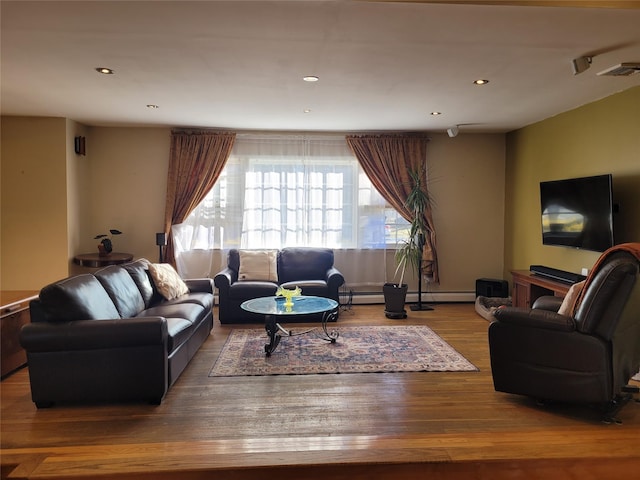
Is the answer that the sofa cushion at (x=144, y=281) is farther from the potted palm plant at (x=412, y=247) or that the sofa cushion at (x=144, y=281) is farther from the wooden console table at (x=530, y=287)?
the wooden console table at (x=530, y=287)

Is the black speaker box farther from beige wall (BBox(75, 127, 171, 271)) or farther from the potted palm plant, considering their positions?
beige wall (BBox(75, 127, 171, 271))

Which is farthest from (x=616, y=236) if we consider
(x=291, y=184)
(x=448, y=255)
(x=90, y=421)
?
(x=90, y=421)

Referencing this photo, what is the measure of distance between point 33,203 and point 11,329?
92.9 inches

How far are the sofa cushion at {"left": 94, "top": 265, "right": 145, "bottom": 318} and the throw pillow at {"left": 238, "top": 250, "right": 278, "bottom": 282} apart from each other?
1761 millimetres

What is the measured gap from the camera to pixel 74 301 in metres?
2.88

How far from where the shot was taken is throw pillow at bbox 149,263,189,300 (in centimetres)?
422

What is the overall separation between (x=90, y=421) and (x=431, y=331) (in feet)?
11.1

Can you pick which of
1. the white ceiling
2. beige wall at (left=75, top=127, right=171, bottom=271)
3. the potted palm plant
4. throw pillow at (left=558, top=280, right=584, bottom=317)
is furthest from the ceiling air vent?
beige wall at (left=75, top=127, right=171, bottom=271)

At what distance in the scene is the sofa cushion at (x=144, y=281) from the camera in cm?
399

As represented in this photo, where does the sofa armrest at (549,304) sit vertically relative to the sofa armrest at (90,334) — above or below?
above

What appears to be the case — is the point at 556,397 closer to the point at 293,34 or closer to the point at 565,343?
the point at 565,343

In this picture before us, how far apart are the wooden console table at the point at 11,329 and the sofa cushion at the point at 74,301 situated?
0.75 metres

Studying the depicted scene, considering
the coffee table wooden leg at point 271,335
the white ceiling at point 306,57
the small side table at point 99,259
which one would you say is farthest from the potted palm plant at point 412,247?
the small side table at point 99,259

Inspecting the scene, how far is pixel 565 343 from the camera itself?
272 cm
